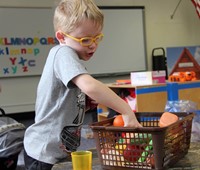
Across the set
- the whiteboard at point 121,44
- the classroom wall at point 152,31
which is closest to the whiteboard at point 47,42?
the whiteboard at point 121,44

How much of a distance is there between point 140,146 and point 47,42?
4635 millimetres

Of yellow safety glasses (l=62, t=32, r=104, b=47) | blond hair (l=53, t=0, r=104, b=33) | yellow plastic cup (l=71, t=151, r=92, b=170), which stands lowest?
yellow plastic cup (l=71, t=151, r=92, b=170)

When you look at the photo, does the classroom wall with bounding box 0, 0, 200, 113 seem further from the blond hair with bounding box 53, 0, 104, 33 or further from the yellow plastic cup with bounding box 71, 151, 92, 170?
the yellow plastic cup with bounding box 71, 151, 92, 170

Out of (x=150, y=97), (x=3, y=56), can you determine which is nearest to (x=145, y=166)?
(x=150, y=97)

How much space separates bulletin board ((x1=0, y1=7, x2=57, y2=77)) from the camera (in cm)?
499

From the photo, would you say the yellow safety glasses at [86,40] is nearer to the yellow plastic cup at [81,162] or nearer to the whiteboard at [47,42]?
the yellow plastic cup at [81,162]

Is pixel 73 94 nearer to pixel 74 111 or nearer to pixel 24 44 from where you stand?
pixel 74 111

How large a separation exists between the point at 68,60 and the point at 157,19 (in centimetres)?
553

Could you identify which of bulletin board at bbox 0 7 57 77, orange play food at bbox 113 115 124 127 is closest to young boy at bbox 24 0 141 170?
orange play food at bbox 113 115 124 127

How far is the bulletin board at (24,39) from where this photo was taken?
4.99 metres

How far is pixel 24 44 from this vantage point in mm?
5098

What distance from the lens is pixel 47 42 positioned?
5.27 meters

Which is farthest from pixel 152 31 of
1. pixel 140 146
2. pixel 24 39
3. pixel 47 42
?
pixel 140 146

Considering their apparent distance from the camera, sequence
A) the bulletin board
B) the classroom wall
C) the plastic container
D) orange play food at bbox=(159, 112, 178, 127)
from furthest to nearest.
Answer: the classroom wall
the bulletin board
orange play food at bbox=(159, 112, 178, 127)
the plastic container
